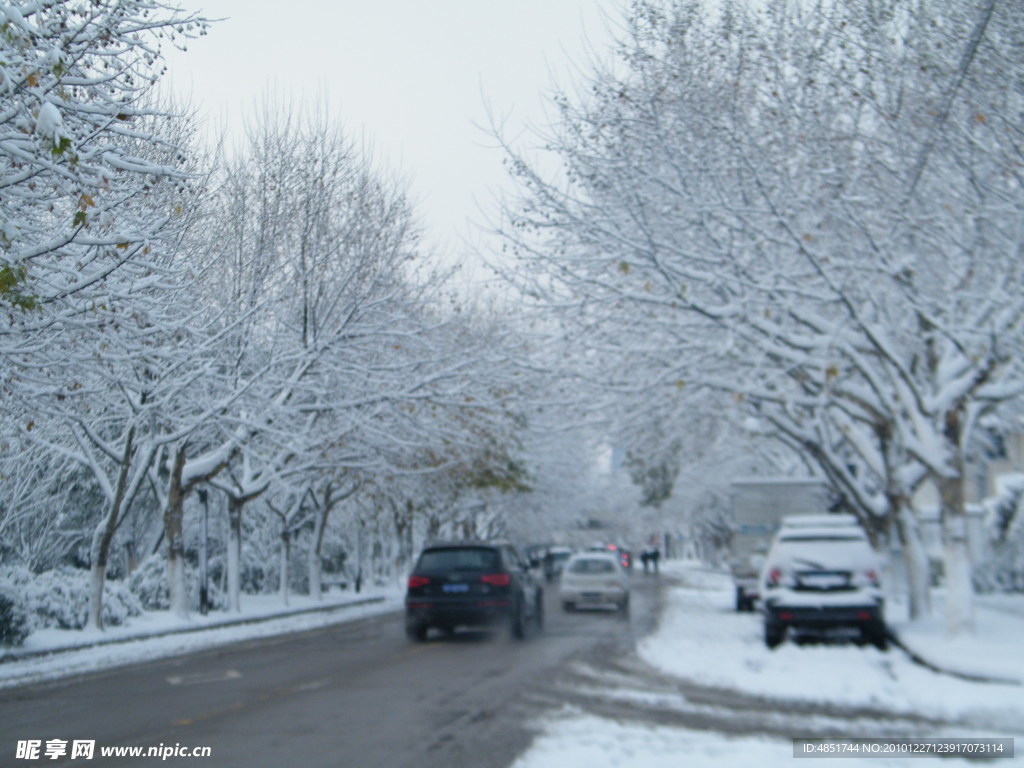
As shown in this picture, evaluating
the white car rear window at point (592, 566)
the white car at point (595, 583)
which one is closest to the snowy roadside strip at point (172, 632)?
the white car at point (595, 583)

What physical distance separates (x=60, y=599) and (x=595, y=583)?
45.3ft

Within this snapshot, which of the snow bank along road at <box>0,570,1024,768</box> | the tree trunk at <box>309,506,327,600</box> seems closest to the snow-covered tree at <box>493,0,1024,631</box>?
the snow bank along road at <box>0,570,1024,768</box>

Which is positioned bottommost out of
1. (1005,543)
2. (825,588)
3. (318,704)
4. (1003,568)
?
(318,704)

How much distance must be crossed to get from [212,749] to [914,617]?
15492mm

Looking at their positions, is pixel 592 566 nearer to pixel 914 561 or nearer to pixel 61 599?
pixel 914 561

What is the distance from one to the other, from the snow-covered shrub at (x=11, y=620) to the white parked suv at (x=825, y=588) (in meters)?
12.6

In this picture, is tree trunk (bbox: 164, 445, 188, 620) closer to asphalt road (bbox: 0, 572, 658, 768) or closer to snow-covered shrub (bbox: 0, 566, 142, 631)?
snow-covered shrub (bbox: 0, 566, 142, 631)

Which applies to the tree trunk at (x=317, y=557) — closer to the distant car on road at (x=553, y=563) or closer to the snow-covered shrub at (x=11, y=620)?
the snow-covered shrub at (x=11, y=620)

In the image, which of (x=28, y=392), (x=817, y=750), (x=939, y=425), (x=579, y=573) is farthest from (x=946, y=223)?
(x=579, y=573)

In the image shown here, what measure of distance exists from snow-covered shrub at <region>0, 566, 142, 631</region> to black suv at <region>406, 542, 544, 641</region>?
7.03m

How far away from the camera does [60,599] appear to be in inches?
902

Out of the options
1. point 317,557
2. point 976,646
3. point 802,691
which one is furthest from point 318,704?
point 317,557

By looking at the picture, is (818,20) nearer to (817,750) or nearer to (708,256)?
(708,256)

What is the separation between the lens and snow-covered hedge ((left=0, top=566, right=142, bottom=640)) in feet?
71.7
